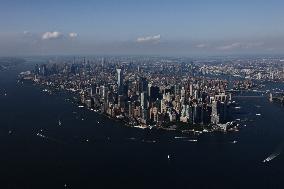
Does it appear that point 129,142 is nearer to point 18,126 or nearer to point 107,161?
point 107,161

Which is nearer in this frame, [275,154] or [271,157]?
[271,157]

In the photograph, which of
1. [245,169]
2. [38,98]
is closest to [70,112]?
[38,98]

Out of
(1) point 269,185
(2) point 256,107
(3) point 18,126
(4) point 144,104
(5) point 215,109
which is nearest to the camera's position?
(1) point 269,185

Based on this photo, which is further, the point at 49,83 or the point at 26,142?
the point at 49,83

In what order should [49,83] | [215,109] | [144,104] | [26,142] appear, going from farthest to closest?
1. [49,83]
2. [144,104]
3. [215,109]
4. [26,142]

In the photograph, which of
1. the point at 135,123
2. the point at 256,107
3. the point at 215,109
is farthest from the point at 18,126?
the point at 256,107

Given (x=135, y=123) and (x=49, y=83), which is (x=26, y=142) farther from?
(x=49, y=83)

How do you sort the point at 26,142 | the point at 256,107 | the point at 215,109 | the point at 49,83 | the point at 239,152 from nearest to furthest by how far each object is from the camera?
the point at 239,152 → the point at 26,142 → the point at 215,109 → the point at 256,107 → the point at 49,83

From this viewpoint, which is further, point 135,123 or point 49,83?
point 49,83

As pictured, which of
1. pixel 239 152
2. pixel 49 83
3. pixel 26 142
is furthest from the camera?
pixel 49 83
